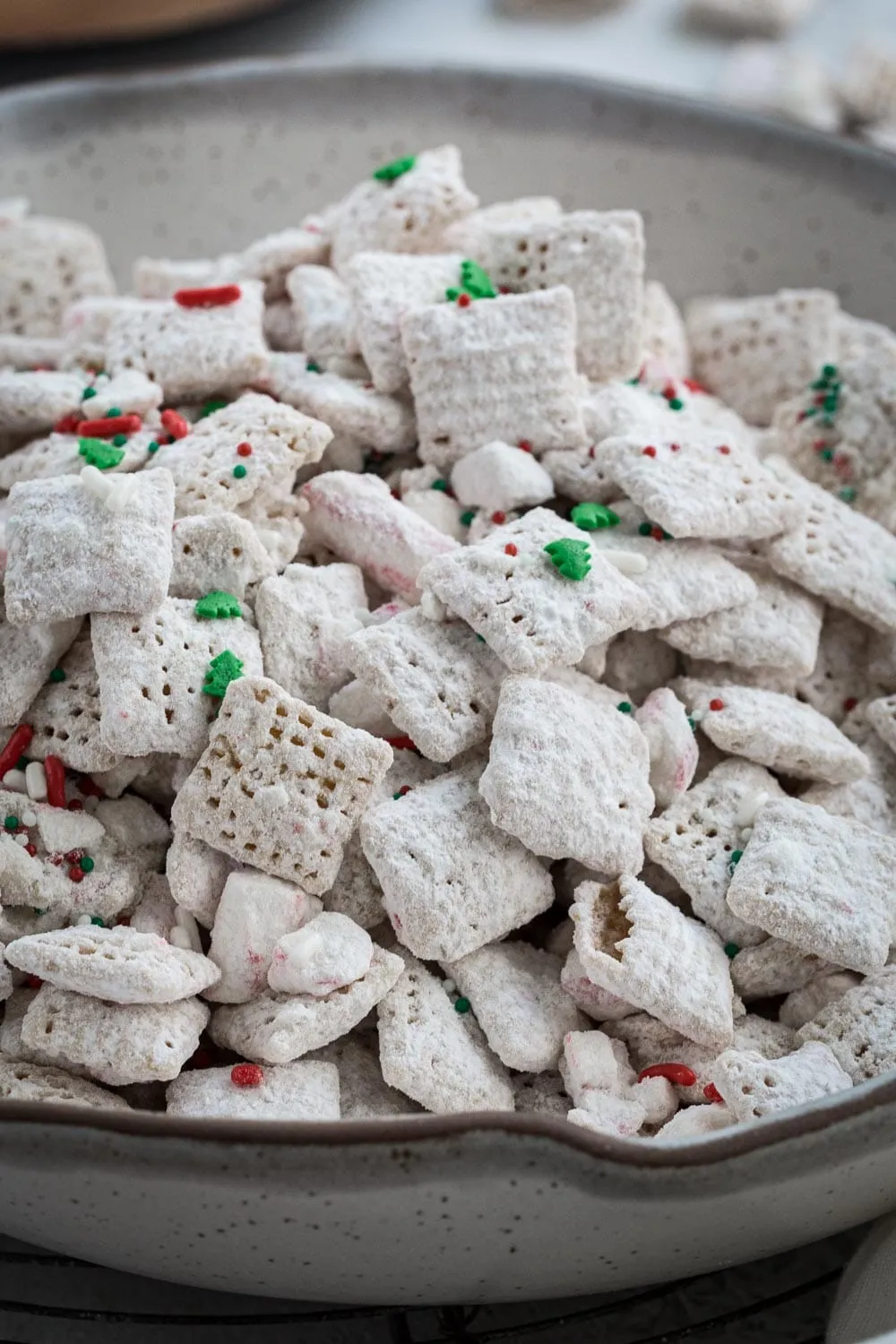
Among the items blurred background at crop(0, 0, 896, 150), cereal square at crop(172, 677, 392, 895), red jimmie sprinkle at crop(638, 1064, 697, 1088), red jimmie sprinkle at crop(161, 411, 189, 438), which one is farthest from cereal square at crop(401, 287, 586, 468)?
blurred background at crop(0, 0, 896, 150)

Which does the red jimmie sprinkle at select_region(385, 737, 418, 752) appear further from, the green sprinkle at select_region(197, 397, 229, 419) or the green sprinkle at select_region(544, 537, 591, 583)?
the green sprinkle at select_region(197, 397, 229, 419)

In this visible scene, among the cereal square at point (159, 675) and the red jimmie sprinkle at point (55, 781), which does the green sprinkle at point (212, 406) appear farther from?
the red jimmie sprinkle at point (55, 781)

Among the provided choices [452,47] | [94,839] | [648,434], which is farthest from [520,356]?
[452,47]

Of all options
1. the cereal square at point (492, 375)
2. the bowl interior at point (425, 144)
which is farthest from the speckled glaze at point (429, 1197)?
the bowl interior at point (425, 144)

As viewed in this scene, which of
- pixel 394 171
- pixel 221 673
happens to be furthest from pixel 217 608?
pixel 394 171

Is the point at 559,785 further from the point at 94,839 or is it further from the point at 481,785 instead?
the point at 94,839

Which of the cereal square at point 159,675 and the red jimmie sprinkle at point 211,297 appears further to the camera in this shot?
the red jimmie sprinkle at point 211,297
